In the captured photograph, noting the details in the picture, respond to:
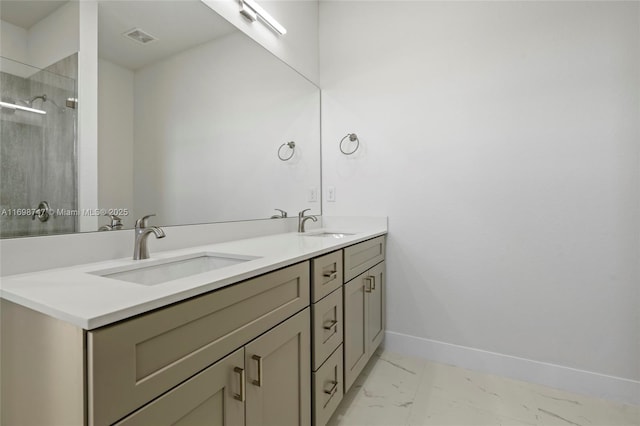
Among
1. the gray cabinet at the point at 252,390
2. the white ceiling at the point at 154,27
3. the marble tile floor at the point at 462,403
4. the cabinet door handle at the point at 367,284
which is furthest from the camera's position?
the cabinet door handle at the point at 367,284

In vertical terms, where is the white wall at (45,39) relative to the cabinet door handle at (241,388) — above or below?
above

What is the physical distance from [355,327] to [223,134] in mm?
1196

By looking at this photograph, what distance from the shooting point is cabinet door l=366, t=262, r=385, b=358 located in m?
1.76

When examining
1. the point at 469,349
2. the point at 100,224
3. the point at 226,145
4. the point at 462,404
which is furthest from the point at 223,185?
Answer: the point at 469,349

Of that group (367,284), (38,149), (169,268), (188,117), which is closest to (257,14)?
(188,117)

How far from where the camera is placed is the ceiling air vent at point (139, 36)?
3.69ft

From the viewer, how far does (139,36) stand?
1157 millimetres

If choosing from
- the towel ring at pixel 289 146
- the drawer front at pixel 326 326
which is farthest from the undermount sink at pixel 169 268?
the towel ring at pixel 289 146

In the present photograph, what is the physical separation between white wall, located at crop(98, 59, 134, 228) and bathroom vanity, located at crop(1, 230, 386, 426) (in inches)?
9.1

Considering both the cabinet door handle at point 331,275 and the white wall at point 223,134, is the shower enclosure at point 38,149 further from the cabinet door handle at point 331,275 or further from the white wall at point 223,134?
the cabinet door handle at point 331,275

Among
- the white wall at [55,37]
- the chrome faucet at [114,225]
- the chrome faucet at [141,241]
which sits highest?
the white wall at [55,37]

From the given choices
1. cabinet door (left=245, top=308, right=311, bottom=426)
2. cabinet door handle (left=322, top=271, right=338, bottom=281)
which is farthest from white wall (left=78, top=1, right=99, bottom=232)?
cabinet door handle (left=322, top=271, right=338, bottom=281)

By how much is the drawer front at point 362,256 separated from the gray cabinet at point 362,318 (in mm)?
33

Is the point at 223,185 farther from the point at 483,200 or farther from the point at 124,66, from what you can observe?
the point at 483,200
